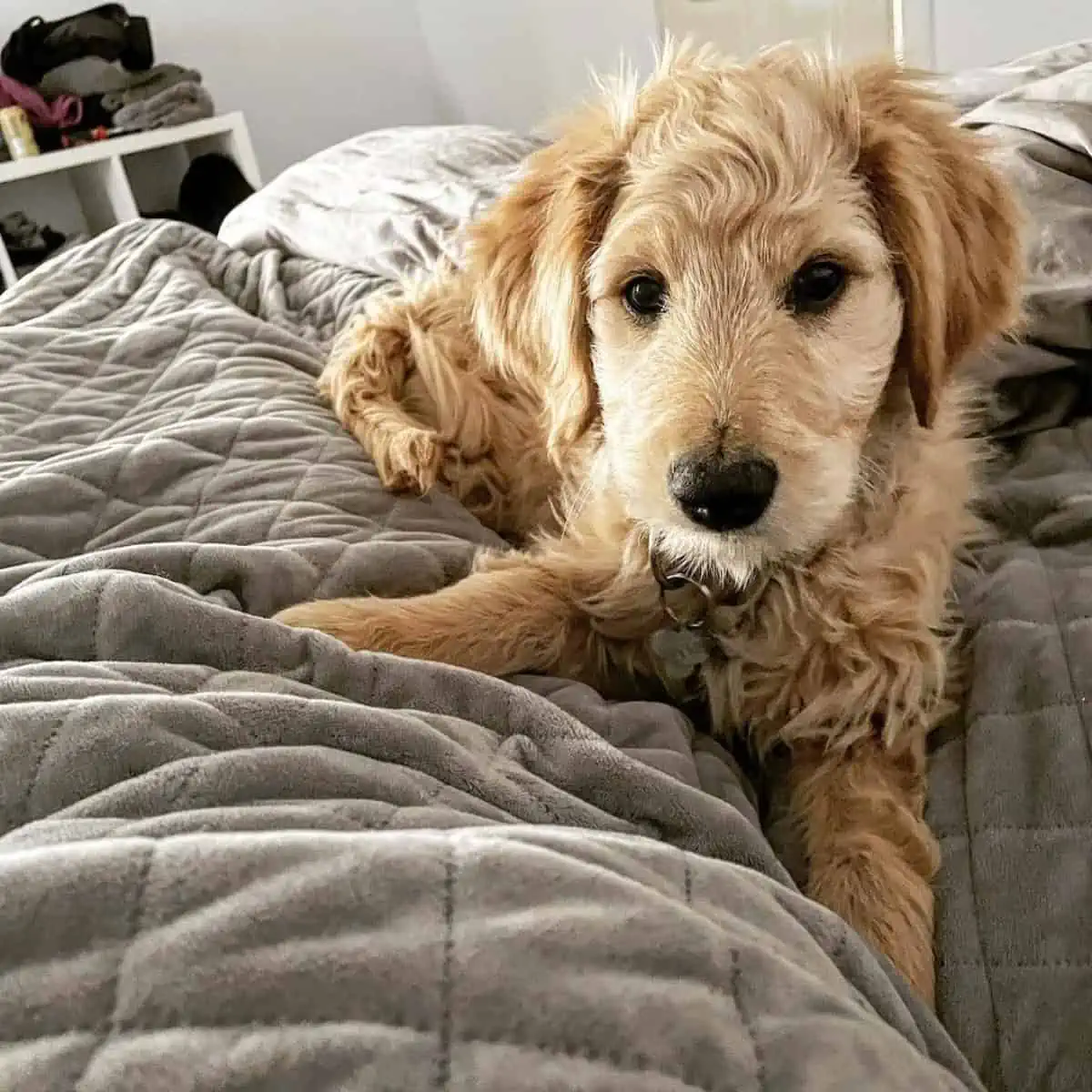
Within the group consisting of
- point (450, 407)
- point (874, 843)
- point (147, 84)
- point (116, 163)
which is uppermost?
point (147, 84)

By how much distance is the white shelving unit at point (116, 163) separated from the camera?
3.82 m

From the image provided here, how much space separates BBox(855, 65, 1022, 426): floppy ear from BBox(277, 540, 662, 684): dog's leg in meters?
0.40

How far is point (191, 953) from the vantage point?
0.52 meters

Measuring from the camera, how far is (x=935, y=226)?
1.13m

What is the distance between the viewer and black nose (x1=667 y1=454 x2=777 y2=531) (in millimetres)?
947

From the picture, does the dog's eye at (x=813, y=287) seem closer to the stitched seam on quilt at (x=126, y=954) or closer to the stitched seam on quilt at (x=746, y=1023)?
the stitched seam on quilt at (x=746, y=1023)

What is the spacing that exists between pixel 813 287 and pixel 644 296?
18 centimetres

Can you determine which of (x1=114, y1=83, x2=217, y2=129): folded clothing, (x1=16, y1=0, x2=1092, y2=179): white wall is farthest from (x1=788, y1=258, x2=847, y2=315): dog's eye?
(x1=114, y1=83, x2=217, y2=129): folded clothing

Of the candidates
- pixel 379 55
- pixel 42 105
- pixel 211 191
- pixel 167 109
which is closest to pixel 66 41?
pixel 42 105

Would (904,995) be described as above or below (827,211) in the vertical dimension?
below

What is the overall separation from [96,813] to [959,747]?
767mm

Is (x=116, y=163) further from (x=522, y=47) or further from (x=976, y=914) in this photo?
(x=976, y=914)

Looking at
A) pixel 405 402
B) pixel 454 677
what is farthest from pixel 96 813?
pixel 405 402

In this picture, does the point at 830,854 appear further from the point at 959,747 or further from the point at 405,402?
the point at 405,402
